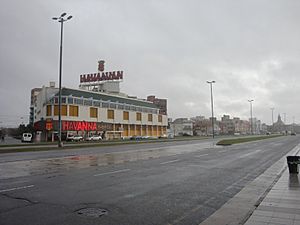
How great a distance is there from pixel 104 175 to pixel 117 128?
9284cm

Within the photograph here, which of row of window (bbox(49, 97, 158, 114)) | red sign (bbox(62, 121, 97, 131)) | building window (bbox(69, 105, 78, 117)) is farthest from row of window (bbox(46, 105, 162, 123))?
red sign (bbox(62, 121, 97, 131))

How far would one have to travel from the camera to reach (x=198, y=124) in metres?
173

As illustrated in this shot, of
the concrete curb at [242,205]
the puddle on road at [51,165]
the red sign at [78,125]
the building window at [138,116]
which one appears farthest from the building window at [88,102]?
the concrete curb at [242,205]

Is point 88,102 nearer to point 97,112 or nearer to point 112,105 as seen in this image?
point 97,112

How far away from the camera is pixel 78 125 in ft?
294

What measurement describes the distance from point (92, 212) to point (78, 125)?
84.5 m

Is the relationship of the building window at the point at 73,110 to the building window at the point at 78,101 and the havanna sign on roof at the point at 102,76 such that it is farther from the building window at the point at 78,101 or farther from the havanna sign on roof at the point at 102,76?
the havanna sign on roof at the point at 102,76

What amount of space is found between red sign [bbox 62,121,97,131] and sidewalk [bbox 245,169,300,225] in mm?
78563

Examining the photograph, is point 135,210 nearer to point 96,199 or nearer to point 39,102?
point 96,199

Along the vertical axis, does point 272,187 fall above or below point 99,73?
below

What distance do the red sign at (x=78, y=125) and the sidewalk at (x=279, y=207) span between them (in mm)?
78563

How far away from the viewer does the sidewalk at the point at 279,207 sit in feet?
21.5

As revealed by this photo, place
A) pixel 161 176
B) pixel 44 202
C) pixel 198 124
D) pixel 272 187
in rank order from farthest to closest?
pixel 198 124 → pixel 161 176 → pixel 272 187 → pixel 44 202

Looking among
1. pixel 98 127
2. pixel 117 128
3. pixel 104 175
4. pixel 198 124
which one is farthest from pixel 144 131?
pixel 104 175
